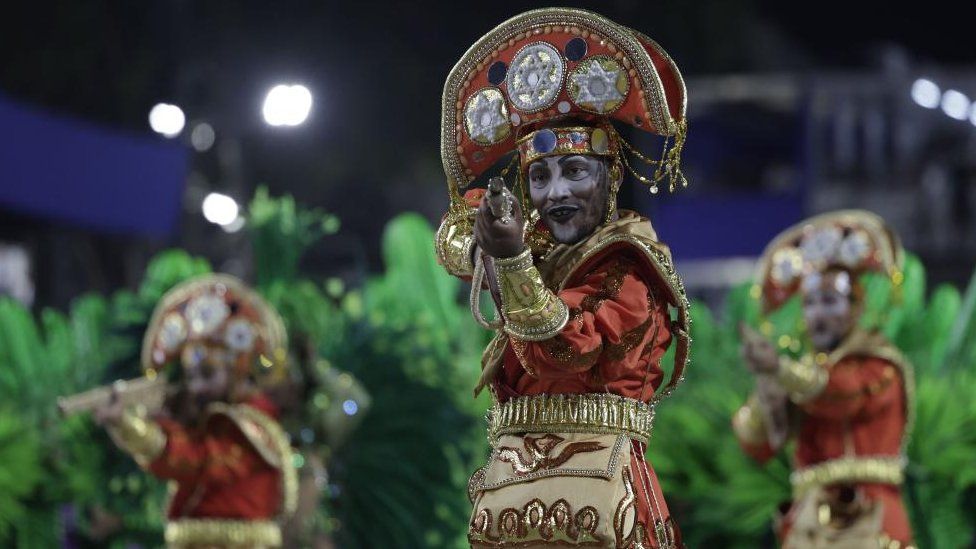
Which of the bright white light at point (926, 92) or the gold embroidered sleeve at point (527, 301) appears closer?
the gold embroidered sleeve at point (527, 301)

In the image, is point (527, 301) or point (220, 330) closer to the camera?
point (527, 301)

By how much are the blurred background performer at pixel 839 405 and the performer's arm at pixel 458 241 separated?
2.24 metres

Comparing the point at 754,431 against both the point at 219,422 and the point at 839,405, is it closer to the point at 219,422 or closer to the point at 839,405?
the point at 839,405

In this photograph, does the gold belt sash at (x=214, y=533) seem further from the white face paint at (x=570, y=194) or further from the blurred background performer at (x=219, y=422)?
the white face paint at (x=570, y=194)

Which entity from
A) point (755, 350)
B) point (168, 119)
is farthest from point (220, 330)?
point (168, 119)

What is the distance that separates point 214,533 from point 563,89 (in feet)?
10.9

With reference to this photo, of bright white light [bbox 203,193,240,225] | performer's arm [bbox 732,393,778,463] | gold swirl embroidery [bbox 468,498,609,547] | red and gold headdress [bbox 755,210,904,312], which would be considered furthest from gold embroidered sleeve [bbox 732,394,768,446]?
bright white light [bbox 203,193,240,225]

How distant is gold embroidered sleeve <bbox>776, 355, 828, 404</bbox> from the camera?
5777 mm

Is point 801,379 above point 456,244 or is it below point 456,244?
above

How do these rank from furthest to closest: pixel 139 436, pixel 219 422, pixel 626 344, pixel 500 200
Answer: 1. pixel 219 422
2. pixel 139 436
3. pixel 626 344
4. pixel 500 200

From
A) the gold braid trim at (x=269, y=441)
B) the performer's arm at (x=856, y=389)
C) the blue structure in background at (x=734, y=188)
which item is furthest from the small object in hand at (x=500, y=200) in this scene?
the blue structure in background at (x=734, y=188)

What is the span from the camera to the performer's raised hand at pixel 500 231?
337cm

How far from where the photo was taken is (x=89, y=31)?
1307 cm

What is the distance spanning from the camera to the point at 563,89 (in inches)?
146
